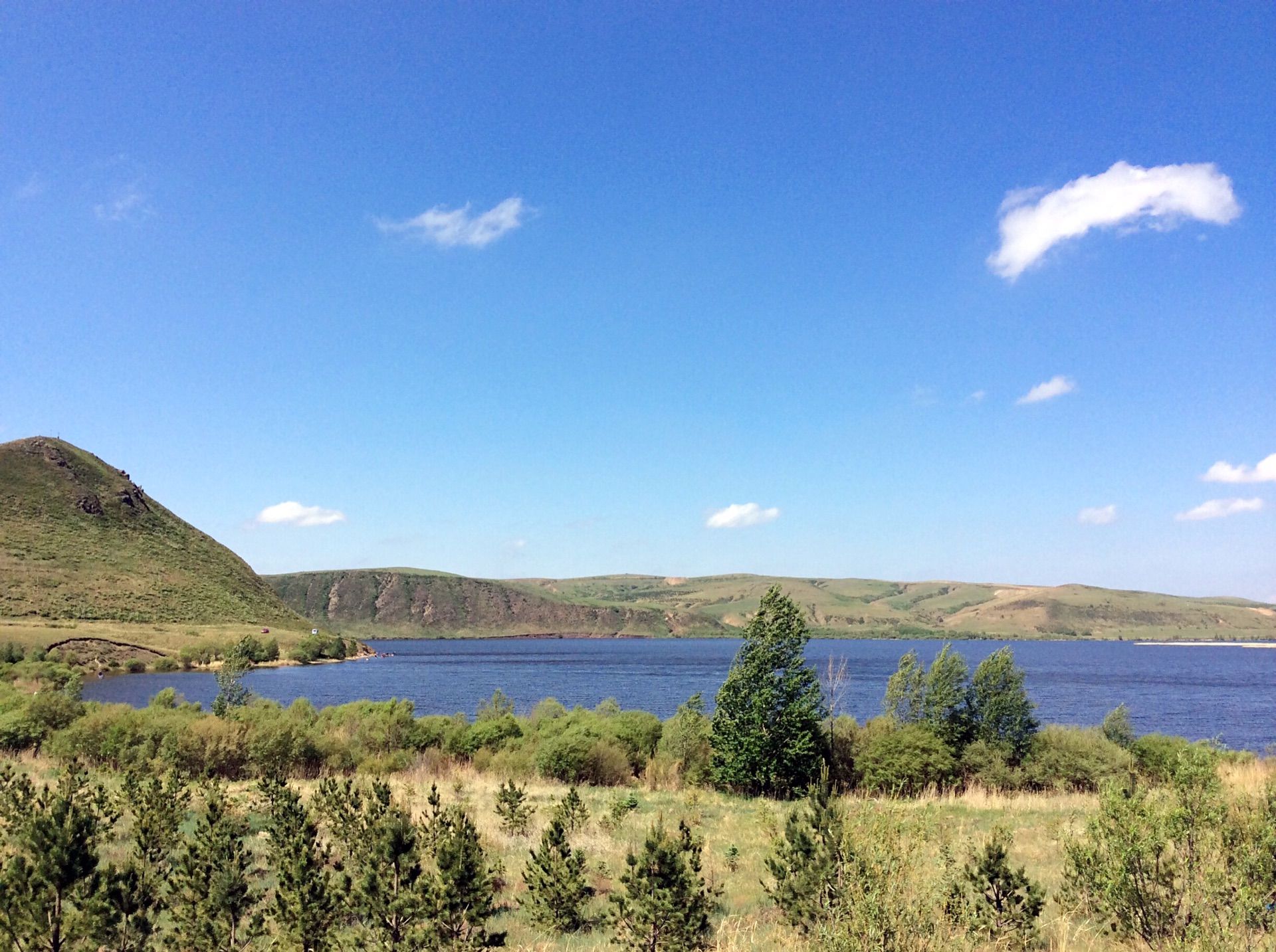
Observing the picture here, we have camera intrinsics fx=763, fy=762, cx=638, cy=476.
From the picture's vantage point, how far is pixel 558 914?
Result: 12562mm

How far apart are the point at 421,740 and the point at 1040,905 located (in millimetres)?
31131

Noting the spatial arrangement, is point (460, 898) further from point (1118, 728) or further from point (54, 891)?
point (1118, 728)

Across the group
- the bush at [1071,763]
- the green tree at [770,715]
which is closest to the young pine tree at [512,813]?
the green tree at [770,715]

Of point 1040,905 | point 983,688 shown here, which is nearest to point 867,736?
point 983,688

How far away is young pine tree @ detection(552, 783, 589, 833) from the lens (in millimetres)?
17545

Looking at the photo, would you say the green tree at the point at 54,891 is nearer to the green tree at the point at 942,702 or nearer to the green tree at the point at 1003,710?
the green tree at the point at 942,702

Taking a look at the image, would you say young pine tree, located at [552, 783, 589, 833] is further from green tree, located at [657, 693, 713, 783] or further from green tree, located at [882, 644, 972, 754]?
green tree, located at [882, 644, 972, 754]

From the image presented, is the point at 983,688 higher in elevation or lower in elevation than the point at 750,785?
higher

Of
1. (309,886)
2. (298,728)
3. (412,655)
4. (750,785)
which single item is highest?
(309,886)

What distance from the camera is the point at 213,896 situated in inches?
404

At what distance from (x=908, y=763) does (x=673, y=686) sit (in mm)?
69186

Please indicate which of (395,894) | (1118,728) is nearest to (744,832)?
(395,894)

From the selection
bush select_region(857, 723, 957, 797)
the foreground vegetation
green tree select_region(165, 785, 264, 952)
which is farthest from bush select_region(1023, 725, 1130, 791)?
green tree select_region(165, 785, 264, 952)

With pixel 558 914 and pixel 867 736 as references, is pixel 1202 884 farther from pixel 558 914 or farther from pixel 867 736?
pixel 867 736
